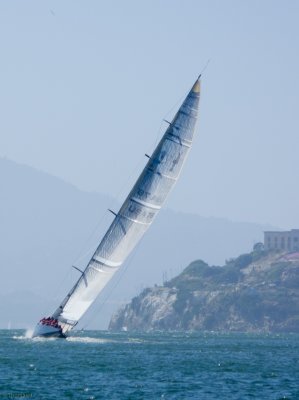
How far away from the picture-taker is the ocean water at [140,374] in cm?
8588

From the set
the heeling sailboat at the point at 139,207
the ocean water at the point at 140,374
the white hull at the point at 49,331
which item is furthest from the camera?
the white hull at the point at 49,331

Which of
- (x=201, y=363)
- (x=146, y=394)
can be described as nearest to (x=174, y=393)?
(x=146, y=394)

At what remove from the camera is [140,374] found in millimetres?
102000

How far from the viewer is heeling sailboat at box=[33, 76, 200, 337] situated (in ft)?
457

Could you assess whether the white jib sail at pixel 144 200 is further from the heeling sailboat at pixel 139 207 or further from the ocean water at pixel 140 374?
the ocean water at pixel 140 374

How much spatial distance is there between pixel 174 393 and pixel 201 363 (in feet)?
109

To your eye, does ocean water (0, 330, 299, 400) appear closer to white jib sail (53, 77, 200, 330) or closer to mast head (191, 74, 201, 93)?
white jib sail (53, 77, 200, 330)

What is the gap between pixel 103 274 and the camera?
142 meters

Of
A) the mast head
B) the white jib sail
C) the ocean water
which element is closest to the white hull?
the ocean water

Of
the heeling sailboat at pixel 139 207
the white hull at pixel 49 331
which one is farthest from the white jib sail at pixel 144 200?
the white hull at pixel 49 331

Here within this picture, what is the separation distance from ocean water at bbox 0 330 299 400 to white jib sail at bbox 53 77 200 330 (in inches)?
303

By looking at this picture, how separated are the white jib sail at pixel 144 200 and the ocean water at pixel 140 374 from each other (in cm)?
769

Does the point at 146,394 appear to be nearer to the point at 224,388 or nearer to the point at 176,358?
the point at 224,388

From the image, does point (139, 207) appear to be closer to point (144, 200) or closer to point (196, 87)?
point (144, 200)
